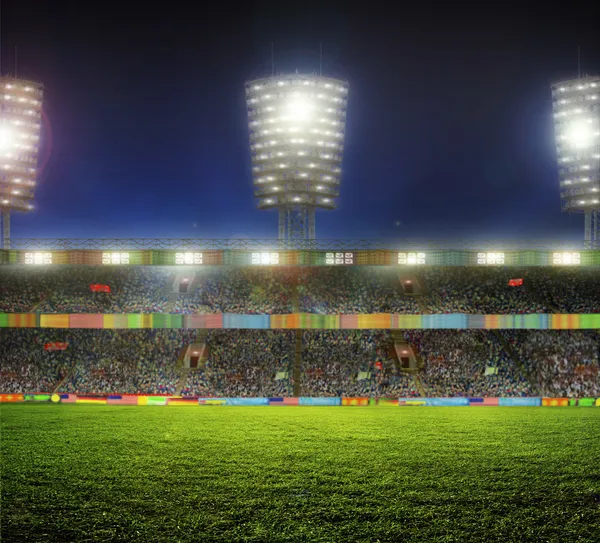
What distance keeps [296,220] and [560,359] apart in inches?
865

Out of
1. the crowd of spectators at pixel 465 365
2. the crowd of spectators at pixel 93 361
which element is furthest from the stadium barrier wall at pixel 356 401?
the crowd of spectators at pixel 93 361

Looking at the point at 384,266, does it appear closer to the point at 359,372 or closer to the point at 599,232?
the point at 359,372

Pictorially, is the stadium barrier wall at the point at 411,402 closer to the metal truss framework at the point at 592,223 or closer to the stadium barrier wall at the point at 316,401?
the stadium barrier wall at the point at 316,401

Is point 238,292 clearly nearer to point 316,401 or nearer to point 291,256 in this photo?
point 291,256

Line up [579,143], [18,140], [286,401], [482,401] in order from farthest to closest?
[579,143] < [18,140] < [286,401] < [482,401]

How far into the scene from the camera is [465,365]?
3181cm

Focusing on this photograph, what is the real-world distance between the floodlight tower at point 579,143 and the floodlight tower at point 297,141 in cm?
1841

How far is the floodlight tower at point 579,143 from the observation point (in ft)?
147

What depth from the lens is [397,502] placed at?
12.4m

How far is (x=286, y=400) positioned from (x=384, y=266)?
1458cm

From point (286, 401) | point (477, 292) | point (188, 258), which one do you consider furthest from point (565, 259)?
point (188, 258)

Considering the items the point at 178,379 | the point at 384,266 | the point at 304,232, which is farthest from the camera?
the point at 304,232

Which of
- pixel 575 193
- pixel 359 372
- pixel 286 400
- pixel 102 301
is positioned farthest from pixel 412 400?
pixel 575 193

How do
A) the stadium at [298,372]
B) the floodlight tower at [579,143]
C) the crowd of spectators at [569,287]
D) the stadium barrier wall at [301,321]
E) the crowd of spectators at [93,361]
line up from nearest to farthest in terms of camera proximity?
the stadium at [298,372], the crowd of spectators at [93,361], the stadium barrier wall at [301,321], the crowd of spectators at [569,287], the floodlight tower at [579,143]
